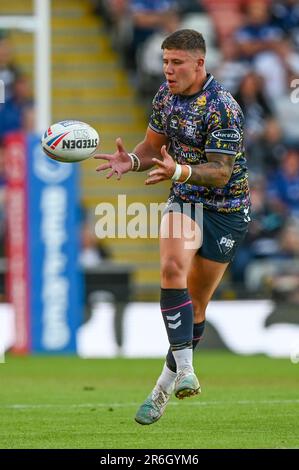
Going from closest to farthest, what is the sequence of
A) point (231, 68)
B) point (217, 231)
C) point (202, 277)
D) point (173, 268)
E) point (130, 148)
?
1. point (173, 268)
2. point (217, 231)
3. point (202, 277)
4. point (231, 68)
5. point (130, 148)

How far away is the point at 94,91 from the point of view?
70.7 ft

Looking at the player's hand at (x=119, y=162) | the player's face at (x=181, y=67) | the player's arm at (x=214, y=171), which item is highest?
the player's face at (x=181, y=67)

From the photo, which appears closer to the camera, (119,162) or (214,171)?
(214,171)

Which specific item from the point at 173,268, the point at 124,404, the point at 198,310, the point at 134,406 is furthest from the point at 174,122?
→ the point at 124,404

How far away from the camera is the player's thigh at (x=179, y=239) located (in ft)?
27.9

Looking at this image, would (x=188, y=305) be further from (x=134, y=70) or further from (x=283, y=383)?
(x=134, y=70)

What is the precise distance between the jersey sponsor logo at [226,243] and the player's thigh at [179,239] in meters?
0.19

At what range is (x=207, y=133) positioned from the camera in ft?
28.4

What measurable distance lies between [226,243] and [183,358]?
2.83ft

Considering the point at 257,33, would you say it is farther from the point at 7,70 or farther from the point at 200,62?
the point at 200,62

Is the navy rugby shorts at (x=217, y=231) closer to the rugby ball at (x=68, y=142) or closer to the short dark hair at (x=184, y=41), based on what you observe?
the rugby ball at (x=68, y=142)

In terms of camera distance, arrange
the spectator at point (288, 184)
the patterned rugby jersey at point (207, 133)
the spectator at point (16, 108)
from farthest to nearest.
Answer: the spectator at point (16, 108)
the spectator at point (288, 184)
the patterned rugby jersey at point (207, 133)

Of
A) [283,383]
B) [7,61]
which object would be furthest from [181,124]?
[7,61]

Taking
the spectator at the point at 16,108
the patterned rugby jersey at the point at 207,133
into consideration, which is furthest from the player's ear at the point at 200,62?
the spectator at the point at 16,108
